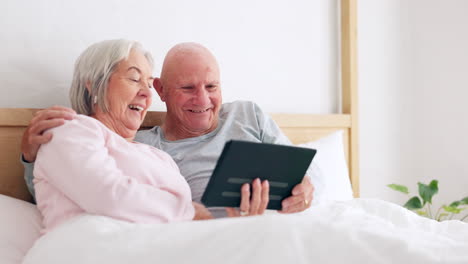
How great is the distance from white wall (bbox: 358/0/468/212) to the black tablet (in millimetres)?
1545

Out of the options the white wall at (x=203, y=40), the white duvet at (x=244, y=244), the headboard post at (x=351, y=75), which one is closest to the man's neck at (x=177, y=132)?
the white wall at (x=203, y=40)

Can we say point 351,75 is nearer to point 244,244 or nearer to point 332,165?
point 332,165

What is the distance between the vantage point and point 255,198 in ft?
4.28

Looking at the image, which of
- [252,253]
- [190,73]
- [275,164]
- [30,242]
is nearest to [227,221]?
[252,253]

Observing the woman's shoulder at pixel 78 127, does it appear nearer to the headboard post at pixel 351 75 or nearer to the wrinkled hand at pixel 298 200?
the wrinkled hand at pixel 298 200

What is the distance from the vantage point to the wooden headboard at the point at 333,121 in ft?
5.01

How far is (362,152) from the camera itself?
9.19 ft

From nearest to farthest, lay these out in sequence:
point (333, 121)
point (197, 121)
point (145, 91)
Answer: point (145, 91)
point (197, 121)
point (333, 121)

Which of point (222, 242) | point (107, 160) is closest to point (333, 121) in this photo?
point (107, 160)

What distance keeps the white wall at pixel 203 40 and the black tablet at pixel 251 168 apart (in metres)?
0.70

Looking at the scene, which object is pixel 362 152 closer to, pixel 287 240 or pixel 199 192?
pixel 199 192

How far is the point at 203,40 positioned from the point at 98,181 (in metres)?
1.10

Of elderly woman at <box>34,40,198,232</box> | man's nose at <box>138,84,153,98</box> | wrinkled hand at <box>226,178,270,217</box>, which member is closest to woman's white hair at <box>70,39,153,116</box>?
elderly woman at <box>34,40,198,232</box>

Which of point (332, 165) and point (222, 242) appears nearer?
point (222, 242)
